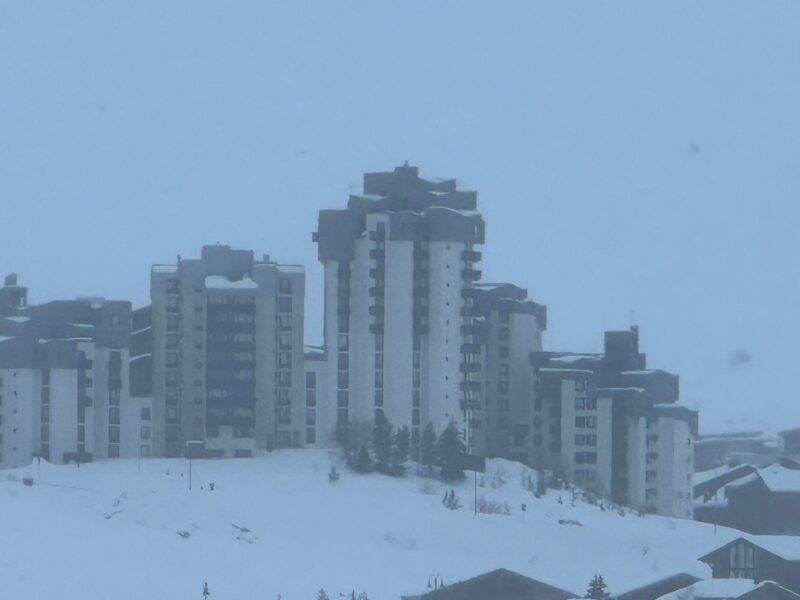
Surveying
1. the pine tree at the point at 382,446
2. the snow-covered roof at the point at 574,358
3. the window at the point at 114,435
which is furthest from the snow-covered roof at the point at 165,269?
the snow-covered roof at the point at 574,358

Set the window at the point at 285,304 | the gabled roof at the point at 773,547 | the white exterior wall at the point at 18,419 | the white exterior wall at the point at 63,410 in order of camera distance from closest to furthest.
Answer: the gabled roof at the point at 773,547
the white exterior wall at the point at 18,419
the white exterior wall at the point at 63,410
the window at the point at 285,304

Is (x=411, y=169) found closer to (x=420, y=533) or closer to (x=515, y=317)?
(x=515, y=317)

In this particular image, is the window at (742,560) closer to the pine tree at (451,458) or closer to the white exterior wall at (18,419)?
the pine tree at (451,458)

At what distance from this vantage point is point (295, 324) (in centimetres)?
7031

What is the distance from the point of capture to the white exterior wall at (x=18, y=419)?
2645 inches

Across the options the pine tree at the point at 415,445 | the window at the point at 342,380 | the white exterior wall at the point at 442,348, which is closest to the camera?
the pine tree at the point at 415,445

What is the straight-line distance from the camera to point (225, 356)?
227 ft

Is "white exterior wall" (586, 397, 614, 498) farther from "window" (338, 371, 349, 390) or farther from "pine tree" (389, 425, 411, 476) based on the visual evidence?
"window" (338, 371, 349, 390)

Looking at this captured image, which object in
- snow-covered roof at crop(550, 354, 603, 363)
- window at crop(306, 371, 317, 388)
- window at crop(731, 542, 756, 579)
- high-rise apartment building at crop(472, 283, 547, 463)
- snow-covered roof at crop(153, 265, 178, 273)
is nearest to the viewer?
window at crop(731, 542, 756, 579)

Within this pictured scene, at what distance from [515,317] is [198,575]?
24925 millimetres

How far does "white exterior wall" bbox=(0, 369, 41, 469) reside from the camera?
2645 inches

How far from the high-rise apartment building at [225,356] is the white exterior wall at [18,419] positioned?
13.7ft

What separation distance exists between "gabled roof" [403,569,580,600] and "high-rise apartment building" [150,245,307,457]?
2537 centimetres

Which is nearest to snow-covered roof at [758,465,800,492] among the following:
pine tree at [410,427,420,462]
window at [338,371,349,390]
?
pine tree at [410,427,420,462]
